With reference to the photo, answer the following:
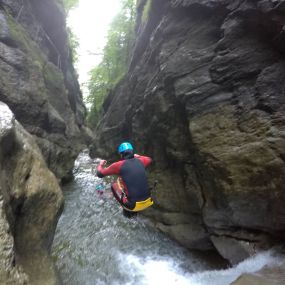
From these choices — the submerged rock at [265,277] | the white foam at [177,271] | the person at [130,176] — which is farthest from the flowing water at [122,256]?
the person at [130,176]

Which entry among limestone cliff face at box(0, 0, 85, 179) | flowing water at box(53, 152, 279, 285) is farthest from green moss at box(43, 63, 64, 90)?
flowing water at box(53, 152, 279, 285)

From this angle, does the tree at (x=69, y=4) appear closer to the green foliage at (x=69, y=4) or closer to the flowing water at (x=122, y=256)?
the green foliage at (x=69, y=4)

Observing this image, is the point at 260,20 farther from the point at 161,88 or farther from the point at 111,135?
the point at 111,135

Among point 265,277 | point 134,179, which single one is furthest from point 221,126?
point 265,277

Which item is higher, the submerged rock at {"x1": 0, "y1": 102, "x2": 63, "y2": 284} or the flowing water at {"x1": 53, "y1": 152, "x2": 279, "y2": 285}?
the submerged rock at {"x1": 0, "y1": 102, "x2": 63, "y2": 284}

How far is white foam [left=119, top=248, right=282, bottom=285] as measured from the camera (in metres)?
6.61

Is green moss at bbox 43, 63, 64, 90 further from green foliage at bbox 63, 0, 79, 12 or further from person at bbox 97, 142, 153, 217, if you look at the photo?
green foliage at bbox 63, 0, 79, 12

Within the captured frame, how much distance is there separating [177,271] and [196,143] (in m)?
3.76

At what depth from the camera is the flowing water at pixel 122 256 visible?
707 centimetres

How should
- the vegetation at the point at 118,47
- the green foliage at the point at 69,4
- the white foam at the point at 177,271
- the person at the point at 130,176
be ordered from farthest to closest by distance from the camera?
the green foliage at the point at 69,4 < the vegetation at the point at 118,47 < the person at the point at 130,176 < the white foam at the point at 177,271

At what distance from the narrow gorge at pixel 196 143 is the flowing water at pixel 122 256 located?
0.74ft

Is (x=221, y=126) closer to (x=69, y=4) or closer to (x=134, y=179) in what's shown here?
(x=134, y=179)

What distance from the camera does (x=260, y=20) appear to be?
25.8 ft

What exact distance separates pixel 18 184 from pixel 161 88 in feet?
23.4
